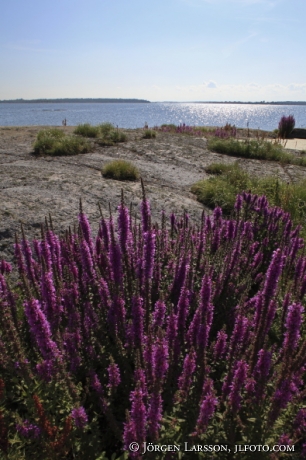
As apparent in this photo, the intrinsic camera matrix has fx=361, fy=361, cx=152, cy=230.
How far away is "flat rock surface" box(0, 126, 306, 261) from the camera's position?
542cm

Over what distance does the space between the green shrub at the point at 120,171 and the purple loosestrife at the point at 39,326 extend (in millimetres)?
5908

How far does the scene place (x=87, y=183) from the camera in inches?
280

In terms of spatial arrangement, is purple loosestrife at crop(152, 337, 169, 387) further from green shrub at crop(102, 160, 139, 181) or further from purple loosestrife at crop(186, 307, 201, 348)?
green shrub at crop(102, 160, 139, 181)

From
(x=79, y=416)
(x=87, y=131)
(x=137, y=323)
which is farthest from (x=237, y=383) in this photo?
(x=87, y=131)

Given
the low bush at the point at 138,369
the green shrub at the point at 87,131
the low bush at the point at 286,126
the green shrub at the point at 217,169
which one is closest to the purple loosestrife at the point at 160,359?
the low bush at the point at 138,369

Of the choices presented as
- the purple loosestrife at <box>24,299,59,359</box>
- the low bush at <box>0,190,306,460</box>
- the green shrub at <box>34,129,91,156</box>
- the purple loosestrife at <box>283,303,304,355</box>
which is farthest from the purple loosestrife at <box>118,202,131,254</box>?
the green shrub at <box>34,129,91,156</box>

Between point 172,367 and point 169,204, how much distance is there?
4422 millimetres

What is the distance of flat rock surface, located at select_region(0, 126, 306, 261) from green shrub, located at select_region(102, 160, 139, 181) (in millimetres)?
200

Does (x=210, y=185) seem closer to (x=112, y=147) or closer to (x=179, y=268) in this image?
(x=179, y=268)

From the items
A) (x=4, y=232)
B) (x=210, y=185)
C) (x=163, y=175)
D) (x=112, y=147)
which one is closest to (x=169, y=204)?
(x=210, y=185)

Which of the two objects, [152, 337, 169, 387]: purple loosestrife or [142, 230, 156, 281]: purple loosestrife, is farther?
[142, 230, 156, 281]: purple loosestrife

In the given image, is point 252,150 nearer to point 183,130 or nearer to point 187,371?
point 183,130

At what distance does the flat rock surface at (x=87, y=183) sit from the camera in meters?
5.42

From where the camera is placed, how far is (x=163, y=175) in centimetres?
891
